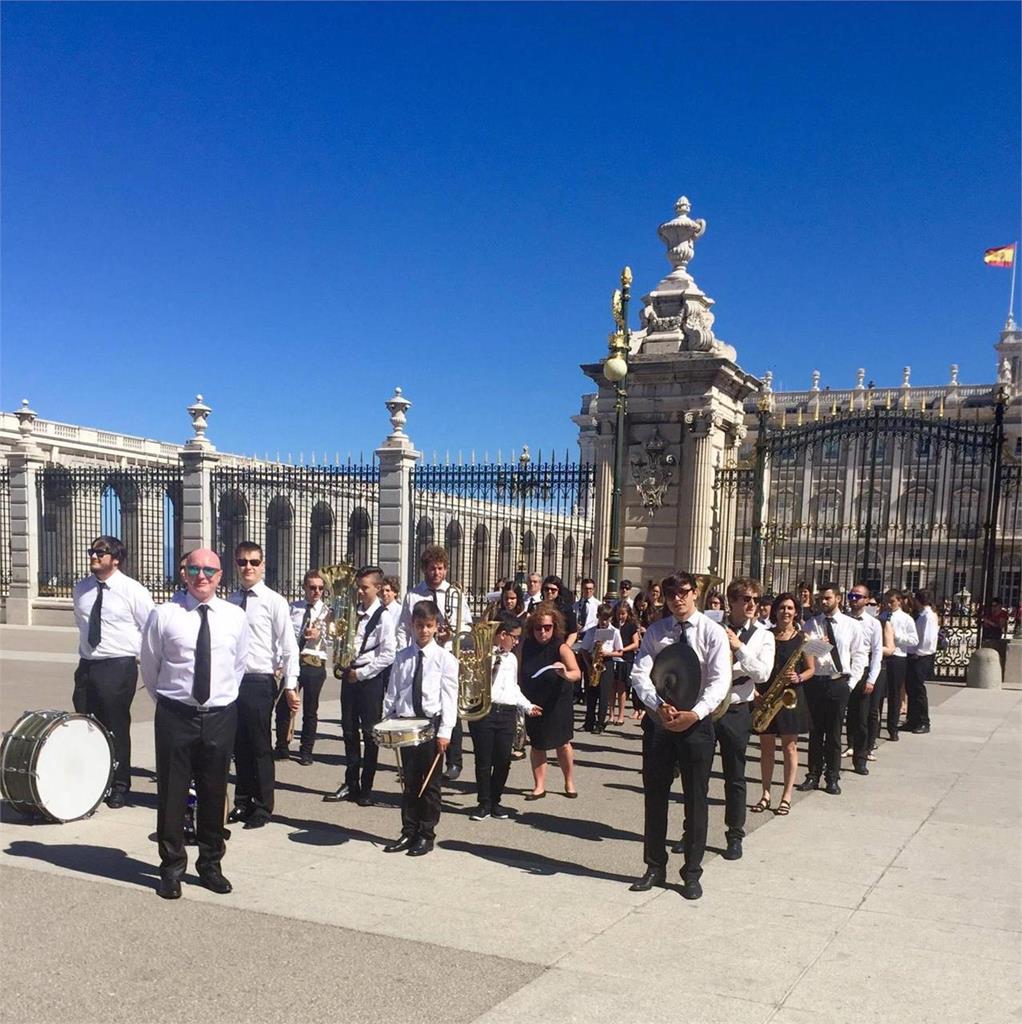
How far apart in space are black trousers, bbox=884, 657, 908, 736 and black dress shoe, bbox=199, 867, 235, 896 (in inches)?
312

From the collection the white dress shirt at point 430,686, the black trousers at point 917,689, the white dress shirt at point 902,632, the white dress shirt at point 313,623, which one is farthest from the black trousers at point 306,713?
the black trousers at point 917,689

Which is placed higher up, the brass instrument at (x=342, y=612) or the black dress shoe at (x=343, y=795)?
the brass instrument at (x=342, y=612)

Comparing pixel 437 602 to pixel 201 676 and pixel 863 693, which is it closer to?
pixel 201 676

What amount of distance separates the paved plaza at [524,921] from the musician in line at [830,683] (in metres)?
0.48

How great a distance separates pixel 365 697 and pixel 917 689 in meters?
7.09

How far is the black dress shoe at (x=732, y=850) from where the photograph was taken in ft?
21.6

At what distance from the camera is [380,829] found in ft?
23.4

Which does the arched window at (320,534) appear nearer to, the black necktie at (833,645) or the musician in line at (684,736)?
the black necktie at (833,645)

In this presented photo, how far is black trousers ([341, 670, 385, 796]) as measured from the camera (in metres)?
7.84

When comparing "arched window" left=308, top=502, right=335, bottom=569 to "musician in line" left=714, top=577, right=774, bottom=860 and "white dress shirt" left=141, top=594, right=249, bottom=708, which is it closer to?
"musician in line" left=714, top=577, right=774, bottom=860

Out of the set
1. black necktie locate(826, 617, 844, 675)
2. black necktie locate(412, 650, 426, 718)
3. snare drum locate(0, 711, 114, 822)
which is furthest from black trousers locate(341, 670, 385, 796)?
black necktie locate(826, 617, 844, 675)

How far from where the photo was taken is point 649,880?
586cm

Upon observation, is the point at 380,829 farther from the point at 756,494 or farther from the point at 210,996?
the point at 756,494

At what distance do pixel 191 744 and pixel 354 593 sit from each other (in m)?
3.67
